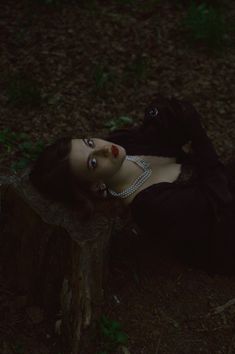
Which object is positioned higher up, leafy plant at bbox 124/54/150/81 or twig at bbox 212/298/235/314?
leafy plant at bbox 124/54/150/81

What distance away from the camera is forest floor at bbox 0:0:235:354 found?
4000mm

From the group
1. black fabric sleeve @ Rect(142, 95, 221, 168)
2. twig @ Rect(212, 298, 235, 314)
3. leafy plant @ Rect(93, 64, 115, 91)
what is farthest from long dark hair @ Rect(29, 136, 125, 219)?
leafy plant @ Rect(93, 64, 115, 91)

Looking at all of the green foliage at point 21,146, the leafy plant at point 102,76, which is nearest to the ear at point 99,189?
the green foliage at point 21,146

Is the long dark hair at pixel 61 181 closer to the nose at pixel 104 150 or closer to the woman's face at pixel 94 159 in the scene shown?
the woman's face at pixel 94 159

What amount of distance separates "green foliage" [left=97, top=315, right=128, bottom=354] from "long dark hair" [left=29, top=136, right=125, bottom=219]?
82cm

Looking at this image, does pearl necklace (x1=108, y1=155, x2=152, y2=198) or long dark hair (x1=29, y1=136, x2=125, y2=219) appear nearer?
long dark hair (x1=29, y1=136, x2=125, y2=219)

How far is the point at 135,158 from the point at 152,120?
1.11 feet

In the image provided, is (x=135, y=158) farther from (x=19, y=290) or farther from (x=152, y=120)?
(x=19, y=290)

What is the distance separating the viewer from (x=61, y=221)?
357 cm

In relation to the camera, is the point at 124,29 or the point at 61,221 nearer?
the point at 61,221

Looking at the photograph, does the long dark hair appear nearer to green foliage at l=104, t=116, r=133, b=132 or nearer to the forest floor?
the forest floor

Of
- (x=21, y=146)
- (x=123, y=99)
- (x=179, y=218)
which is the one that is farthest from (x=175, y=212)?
(x=123, y=99)

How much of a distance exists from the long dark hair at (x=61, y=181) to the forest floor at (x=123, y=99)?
86 cm

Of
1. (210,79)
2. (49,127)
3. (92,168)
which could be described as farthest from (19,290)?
(210,79)
